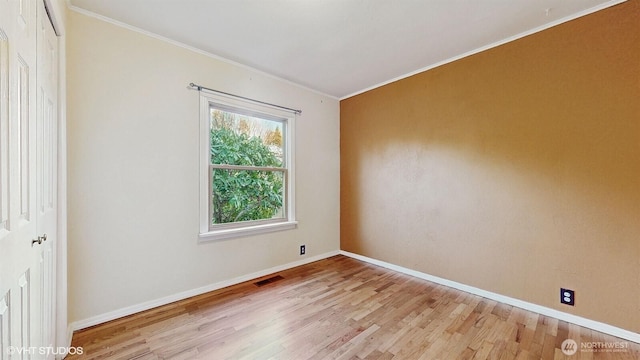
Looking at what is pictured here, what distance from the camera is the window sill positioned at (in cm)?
270

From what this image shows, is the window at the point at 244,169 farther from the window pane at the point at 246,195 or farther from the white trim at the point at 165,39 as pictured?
the white trim at the point at 165,39

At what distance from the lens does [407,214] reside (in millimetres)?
3289

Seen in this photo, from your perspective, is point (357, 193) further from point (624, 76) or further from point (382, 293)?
point (624, 76)

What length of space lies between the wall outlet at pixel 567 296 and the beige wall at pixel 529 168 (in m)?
0.04

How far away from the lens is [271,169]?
3320 mm

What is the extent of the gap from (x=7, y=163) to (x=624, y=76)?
3.55 meters

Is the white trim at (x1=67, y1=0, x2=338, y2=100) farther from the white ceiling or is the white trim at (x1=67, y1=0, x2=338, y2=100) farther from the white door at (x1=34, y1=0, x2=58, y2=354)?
the white door at (x1=34, y1=0, x2=58, y2=354)

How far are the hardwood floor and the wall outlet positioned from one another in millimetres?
177

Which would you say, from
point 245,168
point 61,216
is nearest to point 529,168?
point 245,168

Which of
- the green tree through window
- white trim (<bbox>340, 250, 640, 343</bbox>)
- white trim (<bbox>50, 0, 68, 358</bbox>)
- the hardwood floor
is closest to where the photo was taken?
white trim (<bbox>50, 0, 68, 358</bbox>)

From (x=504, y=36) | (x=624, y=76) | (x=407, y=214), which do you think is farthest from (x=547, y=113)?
(x=407, y=214)

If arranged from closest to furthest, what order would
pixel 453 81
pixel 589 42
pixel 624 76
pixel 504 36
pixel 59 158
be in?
pixel 59 158 → pixel 624 76 → pixel 589 42 → pixel 504 36 → pixel 453 81

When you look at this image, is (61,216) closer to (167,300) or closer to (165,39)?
(167,300)

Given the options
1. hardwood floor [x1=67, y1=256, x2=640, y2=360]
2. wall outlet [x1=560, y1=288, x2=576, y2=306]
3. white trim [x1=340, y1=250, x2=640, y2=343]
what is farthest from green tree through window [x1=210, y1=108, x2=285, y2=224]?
wall outlet [x1=560, y1=288, x2=576, y2=306]
